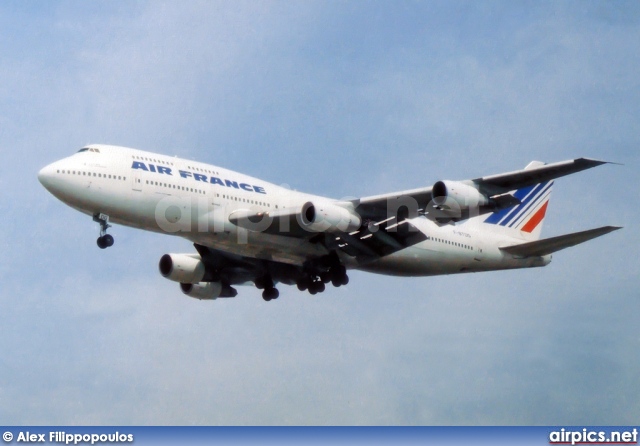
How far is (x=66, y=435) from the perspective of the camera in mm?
27406

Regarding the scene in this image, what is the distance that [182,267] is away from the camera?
4250 cm

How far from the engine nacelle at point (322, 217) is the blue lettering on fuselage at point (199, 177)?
117 inches

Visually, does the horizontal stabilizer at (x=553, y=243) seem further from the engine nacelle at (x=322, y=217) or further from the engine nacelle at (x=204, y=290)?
the engine nacelle at (x=204, y=290)

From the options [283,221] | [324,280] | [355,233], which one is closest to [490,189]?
[355,233]

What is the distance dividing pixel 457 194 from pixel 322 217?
5596mm

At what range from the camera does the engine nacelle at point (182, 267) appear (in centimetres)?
4244

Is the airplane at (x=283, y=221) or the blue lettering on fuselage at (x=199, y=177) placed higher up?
the blue lettering on fuselage at (x=199, y=177)

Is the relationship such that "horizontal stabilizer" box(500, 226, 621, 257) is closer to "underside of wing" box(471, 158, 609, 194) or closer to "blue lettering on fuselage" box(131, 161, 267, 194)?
"underside of wing" box(471, 158, 609, 194)

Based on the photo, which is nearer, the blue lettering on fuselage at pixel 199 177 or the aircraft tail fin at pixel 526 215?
the blue lettering on fuselage at pixel 199 177

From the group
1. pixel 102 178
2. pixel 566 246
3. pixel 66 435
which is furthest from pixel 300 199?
pixel 66 435

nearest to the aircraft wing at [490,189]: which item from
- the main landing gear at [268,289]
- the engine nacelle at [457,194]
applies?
the engine nacelle at [457,194]

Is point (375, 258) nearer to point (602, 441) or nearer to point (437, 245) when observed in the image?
point (437, 245)

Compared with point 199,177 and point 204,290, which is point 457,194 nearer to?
point 199,177

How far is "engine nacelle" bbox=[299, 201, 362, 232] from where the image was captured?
36.8 metres
